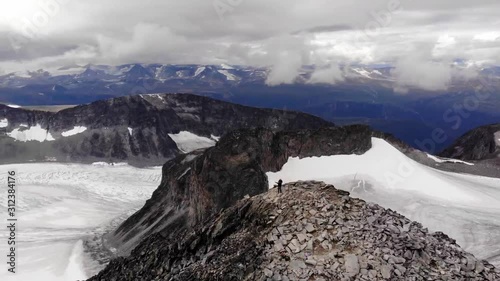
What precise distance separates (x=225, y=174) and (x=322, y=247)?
163 feet

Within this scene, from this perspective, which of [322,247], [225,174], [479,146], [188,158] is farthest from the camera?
[479,146]

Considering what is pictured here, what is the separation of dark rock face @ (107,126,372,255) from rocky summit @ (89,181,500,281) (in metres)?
40.3

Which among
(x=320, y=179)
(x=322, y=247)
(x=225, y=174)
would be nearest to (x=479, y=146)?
(x=320, y=179)

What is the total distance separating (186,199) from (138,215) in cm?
1117

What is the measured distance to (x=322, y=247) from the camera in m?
18.1

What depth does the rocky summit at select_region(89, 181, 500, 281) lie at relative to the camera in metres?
17.3

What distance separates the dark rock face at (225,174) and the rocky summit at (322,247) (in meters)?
40.3

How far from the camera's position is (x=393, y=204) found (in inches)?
2499

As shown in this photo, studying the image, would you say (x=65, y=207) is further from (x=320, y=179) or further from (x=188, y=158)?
(x=320, y=179)


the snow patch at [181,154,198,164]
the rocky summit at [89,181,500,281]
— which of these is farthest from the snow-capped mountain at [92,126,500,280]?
the rocky summit at [89,181,500,281]

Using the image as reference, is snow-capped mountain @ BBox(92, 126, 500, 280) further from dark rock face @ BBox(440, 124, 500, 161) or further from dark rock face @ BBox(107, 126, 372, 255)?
dark rock face @ BBox(440, 124, 500, 161)

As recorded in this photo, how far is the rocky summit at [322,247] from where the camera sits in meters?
17.3

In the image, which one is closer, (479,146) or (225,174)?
(225,174)

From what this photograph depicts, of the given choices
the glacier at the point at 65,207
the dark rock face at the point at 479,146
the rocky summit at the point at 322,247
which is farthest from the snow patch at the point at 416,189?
the dark rock face at the point at 479,146
